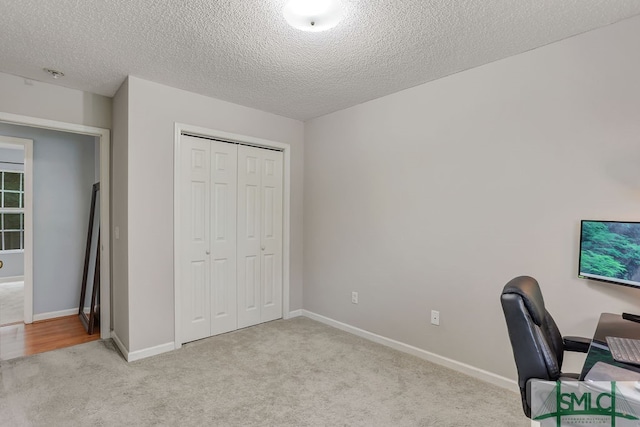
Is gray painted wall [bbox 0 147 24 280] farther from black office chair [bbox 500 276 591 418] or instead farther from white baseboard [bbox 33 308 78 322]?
black office chair [bbox 500 276 591 418]

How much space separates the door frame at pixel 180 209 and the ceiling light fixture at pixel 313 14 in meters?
1.67

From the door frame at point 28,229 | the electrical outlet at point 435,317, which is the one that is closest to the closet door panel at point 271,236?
the electrical outlet at point 435,317

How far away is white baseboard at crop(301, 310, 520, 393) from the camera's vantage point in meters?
2.41

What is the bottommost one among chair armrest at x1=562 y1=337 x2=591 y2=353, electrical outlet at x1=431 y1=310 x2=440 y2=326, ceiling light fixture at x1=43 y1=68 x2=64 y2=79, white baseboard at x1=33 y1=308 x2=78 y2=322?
white baseboard at x1=33 y1=308 x2=78 y2=322

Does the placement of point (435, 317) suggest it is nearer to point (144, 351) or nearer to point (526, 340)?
point (526, 340)

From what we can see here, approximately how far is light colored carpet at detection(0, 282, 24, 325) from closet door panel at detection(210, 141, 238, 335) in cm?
253

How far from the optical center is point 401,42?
2.22 m

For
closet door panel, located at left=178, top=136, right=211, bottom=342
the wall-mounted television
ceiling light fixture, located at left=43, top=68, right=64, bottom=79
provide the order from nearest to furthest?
the wall-mounted television
ceiling light fixture, located at left=43, top=68, right=64, bottom=79
closet door panel, located at left=178, top=136, right=211, bottom=342

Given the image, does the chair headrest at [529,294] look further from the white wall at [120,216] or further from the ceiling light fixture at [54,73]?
the ceiling light fixture at [54,73]

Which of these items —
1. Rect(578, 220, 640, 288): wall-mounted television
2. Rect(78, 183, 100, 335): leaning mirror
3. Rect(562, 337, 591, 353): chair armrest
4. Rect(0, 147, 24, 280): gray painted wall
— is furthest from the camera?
Rect(0, 147, 24, 280): gray painted wall

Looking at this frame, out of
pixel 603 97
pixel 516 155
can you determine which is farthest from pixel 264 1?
pixel 603 97

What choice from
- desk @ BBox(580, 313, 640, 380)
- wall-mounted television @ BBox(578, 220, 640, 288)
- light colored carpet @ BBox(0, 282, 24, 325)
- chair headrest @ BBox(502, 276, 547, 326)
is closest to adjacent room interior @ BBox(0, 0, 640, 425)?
wall-mounted television @ BBox(578, 220, 640, 288)

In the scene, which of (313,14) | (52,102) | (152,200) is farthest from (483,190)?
(52,102)

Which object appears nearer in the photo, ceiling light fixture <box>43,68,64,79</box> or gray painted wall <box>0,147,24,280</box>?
ceiling light fixture <box>43,68,64,79</box>
